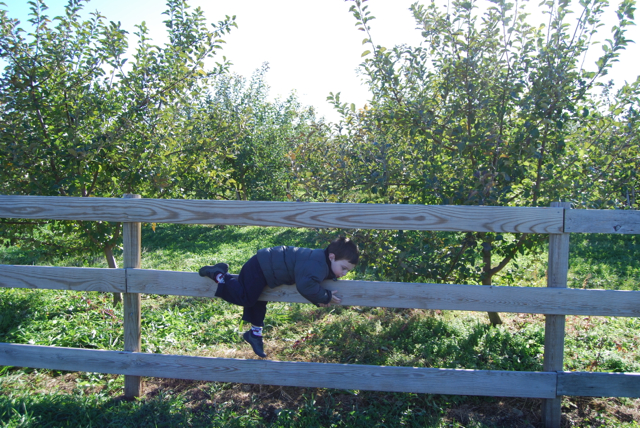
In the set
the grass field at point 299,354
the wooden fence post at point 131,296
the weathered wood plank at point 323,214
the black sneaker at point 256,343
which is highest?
the weathered wood plank at point 323,214

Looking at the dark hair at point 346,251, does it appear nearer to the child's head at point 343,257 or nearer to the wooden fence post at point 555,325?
the child's head at point 343,257

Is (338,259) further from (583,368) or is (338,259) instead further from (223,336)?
(583,368)

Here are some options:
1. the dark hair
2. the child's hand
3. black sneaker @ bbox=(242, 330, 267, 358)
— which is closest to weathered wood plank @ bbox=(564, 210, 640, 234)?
the dark hair

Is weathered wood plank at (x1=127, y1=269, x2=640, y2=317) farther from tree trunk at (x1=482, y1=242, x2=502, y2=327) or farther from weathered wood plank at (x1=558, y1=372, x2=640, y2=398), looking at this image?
tree trunk at (x1=482, y1=242, x2=502, y2=327)

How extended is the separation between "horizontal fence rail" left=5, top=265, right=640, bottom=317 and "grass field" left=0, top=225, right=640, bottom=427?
0.85 meters

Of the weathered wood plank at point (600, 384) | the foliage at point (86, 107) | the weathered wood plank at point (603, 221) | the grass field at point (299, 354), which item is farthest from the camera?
the foliage at point (86, 107)

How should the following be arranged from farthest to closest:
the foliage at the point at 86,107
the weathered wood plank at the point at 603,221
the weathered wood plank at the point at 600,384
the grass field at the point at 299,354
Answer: the foliage at the point at 86,107 < the grass field at the point at 299,354 < the weathered wood plank at the point at 600,384 < the weathered wood plank at the point at 603,221

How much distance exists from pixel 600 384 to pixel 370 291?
1.61 meters

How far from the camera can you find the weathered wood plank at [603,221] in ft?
8.48

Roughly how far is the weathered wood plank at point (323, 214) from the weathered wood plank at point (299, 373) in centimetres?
97

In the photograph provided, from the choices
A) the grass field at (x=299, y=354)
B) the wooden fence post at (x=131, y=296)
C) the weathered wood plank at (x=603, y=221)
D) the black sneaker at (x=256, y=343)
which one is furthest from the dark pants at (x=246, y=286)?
the weathered wood plank at (x=603, y=221)

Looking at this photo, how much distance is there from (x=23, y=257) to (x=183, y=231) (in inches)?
154

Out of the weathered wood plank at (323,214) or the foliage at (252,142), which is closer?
the weathered wood plank at (323,214)

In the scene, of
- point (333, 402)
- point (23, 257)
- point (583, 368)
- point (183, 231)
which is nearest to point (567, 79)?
point (583, 368)
